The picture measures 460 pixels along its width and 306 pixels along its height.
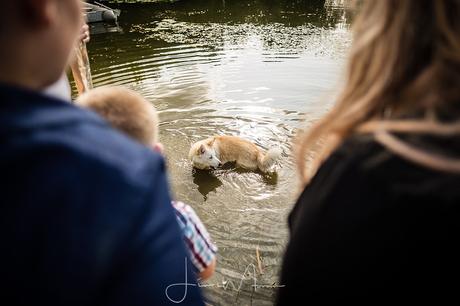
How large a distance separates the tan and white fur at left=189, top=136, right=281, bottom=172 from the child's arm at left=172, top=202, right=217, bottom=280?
2.45 m

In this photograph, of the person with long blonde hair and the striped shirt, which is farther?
the striped shirt

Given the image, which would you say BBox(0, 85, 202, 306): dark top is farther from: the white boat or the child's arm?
the white boat

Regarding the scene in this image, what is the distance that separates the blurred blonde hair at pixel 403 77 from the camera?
60 cm

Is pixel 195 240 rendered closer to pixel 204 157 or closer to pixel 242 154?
pixel 204 157

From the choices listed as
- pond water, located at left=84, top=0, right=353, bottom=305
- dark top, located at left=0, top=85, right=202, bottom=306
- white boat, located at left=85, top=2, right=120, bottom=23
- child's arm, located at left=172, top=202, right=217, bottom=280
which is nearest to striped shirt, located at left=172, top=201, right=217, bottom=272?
child's arm, located at left=172, top=202, right=217, bottom=280

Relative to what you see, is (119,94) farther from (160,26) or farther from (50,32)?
(160,26)

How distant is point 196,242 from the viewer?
1.89 meters

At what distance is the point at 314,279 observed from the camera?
718 millimetres

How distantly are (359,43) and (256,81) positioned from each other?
6874 mm

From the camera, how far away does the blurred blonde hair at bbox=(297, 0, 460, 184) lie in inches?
23.7

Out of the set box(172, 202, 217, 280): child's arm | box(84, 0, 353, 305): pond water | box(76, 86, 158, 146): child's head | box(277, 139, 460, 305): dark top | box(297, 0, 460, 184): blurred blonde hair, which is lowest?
box(84, 0, 353, 305): pond water

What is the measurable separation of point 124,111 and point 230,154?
3.10 m

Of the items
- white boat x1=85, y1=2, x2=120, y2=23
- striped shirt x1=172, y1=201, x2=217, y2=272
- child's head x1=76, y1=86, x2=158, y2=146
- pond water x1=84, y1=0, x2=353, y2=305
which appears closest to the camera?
child's head x1=76, y1=86, x2=158, y2=146

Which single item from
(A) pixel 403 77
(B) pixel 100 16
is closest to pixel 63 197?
(A) pixel 403 77
